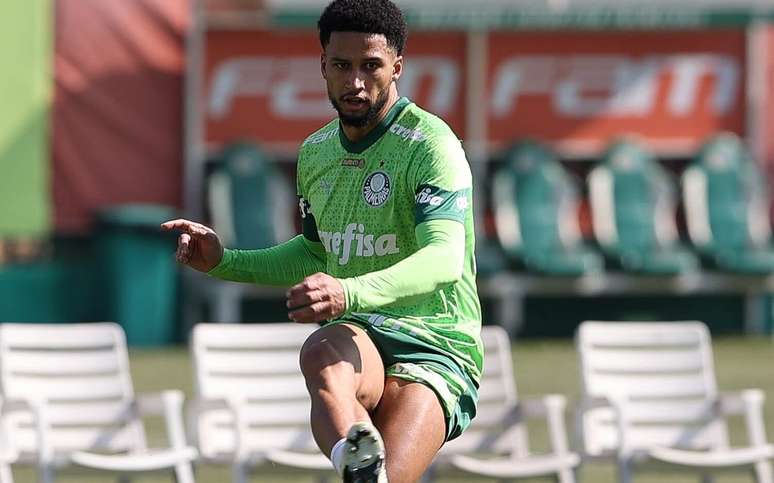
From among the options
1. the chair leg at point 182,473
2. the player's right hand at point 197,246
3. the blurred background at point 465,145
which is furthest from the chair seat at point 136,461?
the blurred background at point 465,145

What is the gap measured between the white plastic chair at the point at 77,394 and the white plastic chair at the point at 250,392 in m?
0.19

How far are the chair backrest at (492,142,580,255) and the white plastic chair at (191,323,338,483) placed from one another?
758 cm

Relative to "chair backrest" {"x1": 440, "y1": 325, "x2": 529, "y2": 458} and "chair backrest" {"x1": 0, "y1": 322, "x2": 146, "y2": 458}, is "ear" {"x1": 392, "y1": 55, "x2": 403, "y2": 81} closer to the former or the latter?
"chair backrest" {"x1": 440, "y1": 325, "x2": 529, "y2": 458}

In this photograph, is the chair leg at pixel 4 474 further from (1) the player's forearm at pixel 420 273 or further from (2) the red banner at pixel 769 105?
(2) the red banner at pixel 769 105

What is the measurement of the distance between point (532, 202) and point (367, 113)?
1127cm

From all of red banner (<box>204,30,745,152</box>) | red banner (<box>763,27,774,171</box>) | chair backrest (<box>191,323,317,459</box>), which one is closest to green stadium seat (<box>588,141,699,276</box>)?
red banner (<box>204,30,745,152</box>)

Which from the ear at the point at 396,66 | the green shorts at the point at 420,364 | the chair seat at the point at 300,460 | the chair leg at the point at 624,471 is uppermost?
the ear at the point at 396,66

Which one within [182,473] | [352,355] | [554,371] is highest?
[352,355]

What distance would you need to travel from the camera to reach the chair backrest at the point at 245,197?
16.3 meters

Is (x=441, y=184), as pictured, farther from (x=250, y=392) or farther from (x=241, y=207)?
→ (x=241, y=207)

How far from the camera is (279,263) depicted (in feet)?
20.1

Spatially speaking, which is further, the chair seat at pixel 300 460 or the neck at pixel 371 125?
the chair seat at pixel 300 460

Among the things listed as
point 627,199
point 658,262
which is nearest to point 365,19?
point 658,262

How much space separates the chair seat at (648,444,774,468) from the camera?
8875 mm
